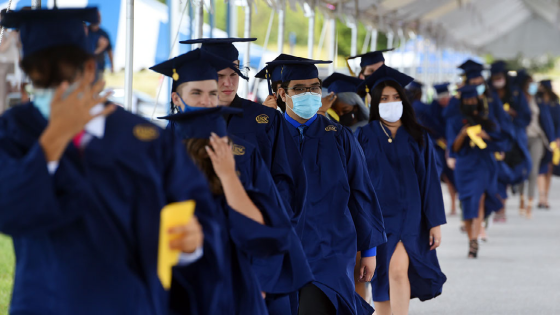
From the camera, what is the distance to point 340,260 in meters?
5.33

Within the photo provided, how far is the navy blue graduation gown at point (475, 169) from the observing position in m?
10.7

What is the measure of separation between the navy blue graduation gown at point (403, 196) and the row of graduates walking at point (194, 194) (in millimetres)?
14

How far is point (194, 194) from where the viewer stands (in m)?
2.72

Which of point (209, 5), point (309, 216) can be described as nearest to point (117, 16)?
point (209, 5)

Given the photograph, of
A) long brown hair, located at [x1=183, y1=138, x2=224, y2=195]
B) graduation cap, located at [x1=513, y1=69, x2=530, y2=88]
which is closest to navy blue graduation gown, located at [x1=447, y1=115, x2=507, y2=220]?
graduation cap, located at [x1=513, y1=69, x2=530, y2=88]

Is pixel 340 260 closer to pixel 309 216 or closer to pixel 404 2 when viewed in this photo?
pixel 309 216

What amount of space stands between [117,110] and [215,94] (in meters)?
1.14

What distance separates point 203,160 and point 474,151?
801 cm

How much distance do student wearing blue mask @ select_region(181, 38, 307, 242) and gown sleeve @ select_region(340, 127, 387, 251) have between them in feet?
2.71

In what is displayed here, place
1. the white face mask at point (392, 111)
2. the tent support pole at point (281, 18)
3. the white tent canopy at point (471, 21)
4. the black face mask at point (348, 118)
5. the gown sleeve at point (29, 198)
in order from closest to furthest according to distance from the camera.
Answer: the gown sleeve at point (29, 198)
the white face mask at point (392, 111)
the black face mask at point (348, 118)
the tent support pole at point (281, 18)
the white tent canopy at point (471, 21)

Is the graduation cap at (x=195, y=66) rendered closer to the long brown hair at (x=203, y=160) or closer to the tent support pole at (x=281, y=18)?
the long brown hair at (x=203, y=160)

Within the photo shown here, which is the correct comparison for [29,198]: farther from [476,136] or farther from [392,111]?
[476,136]

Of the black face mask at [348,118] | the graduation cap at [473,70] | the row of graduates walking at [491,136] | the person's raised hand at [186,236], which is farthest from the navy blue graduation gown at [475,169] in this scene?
the person's raised hand at [186,236]

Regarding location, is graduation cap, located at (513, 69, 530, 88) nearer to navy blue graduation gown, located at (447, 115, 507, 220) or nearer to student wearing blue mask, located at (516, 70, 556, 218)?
student wearing blue mask, located at (516, 70, 556, 218)
